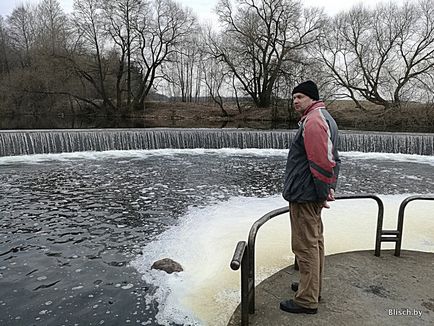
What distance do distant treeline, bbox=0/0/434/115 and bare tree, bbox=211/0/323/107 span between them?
0.26 feet

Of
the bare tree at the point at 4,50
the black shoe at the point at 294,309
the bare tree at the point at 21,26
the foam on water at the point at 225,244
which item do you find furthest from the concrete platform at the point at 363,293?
the bare tree at the point at 21,26

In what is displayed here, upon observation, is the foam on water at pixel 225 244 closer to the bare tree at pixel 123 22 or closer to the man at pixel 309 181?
the man at pixel 309 181

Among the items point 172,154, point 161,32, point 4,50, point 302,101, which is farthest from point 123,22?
point 302,101

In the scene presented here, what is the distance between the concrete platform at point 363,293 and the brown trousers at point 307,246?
0.53 ft

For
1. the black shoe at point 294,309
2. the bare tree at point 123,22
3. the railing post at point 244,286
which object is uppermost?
the bare tree at point 123,22

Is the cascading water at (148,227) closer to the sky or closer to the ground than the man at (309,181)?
closer to the ground

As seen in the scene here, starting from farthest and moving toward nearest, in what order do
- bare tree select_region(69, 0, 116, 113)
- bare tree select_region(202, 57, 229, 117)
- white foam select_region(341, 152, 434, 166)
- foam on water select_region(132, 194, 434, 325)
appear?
bare tree select_region(202, 57, 229, 117), bare tree select_region(69, 0, 116, 113), white foam select_region(341, 152, 434, 166), foam on water select_region(132, 194, 434, 325)

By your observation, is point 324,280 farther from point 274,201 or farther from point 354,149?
point 354,149

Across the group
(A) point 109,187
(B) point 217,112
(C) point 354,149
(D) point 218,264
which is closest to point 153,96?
(B) point 217,112

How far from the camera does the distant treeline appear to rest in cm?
2902

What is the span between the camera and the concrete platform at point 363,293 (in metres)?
3.21

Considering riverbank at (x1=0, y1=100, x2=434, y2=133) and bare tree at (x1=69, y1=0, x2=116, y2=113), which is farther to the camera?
bare tree at (x1=69, y1=0, x2=116, y2=113)

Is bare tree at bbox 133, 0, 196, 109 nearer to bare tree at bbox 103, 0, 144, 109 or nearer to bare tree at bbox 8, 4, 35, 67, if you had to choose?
bare tree at bbox 103, 0, 144, 109

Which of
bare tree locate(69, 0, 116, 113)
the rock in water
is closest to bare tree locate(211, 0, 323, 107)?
bare tree locate(69, 0, 116, 113)
